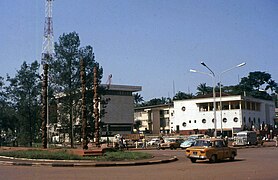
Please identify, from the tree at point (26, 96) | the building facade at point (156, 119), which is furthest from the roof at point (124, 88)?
the tree at point (26, 96)

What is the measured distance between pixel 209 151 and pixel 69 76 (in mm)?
31108

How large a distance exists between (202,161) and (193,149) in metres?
1.78

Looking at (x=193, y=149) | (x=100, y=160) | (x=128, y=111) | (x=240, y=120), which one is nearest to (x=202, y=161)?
(x=193, y=149)

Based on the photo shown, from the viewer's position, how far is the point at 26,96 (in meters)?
58.3

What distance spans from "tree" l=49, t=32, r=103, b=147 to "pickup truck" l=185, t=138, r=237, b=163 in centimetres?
2927

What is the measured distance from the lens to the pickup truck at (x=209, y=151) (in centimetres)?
2612

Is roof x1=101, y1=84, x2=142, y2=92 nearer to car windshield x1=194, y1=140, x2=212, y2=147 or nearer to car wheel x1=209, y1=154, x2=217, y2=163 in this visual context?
car windshield x1=194, y1=140, x2=212, y2=147

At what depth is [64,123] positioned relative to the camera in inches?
2136

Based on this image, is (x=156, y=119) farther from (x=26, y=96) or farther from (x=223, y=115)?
(x=26, y=96)

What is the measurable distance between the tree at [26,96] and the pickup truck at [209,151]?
121 feet

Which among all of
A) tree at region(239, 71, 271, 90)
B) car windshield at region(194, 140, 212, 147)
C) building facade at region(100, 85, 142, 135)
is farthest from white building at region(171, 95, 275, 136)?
car windshield at region(194, 140, 212, 147)

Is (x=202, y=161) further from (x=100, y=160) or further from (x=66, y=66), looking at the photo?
(x=66, y=66)

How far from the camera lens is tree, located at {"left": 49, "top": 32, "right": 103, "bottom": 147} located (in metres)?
53.7

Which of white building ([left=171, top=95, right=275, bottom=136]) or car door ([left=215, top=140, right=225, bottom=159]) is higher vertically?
white building ([left=171, top=95, right=275, bottom=136])
